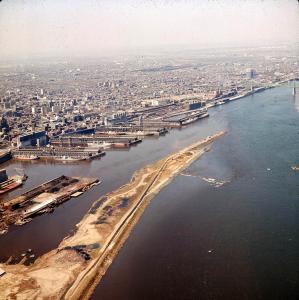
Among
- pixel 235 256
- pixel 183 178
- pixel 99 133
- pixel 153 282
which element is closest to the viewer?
pixel 153 282

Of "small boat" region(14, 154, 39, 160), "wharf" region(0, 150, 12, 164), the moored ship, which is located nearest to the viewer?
the moored ship

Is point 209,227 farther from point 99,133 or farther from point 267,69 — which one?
point 267,69

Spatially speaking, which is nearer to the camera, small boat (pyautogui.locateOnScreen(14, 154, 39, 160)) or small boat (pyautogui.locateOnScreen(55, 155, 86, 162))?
small boat (pyautogui.locateOnScreen(55, 155, 86, 162))

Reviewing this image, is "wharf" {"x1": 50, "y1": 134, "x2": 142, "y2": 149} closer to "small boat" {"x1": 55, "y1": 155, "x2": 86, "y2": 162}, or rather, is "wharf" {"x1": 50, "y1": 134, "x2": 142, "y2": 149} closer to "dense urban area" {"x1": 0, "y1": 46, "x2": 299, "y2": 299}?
"dense urban area" {"x1": 0, "y1": 46, "x2": 299, "y2": 299}

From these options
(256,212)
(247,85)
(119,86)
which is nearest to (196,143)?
(256,212)

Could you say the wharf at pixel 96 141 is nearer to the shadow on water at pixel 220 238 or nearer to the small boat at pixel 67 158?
the small boat at pixel 67 158

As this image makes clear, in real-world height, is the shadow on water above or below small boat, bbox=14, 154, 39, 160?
above

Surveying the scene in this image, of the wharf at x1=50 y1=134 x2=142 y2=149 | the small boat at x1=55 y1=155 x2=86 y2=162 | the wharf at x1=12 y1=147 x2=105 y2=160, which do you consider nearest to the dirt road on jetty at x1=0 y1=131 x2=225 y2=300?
the small boat at x1=55 y1=155 x2=86 y2=162
